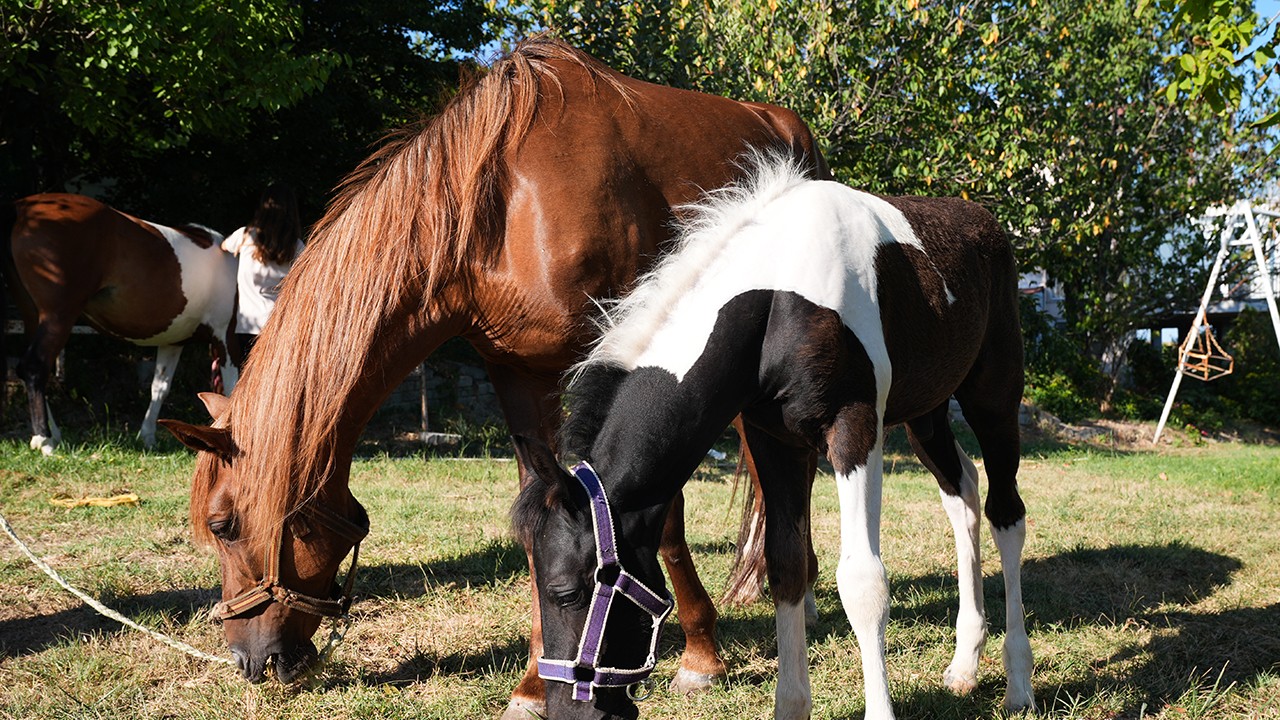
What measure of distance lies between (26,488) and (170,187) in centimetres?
505

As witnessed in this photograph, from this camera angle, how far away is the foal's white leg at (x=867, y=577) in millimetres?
2336

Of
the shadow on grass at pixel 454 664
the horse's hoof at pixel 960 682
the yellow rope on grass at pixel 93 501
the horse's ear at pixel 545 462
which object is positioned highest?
the horse's ear at pixel 545 462

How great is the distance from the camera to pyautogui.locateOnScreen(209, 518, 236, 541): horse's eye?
2.79m

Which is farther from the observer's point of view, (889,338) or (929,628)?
(929,628)

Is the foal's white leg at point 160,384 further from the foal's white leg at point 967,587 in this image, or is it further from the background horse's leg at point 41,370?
the foal's white leg at point 967,587

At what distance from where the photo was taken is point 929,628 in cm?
376

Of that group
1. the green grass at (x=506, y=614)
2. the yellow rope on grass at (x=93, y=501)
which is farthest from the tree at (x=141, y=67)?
the yellow rope on grass at (x=93, y=501)

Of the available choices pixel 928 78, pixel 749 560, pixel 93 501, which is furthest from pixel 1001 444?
pixel 928 78

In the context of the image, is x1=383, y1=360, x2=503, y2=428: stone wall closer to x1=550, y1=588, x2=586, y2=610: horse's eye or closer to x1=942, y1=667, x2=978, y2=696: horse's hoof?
x1=942, y1=667, x2=978, y2=696: horse's hoof

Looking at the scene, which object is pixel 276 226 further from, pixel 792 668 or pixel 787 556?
pixel 792 668

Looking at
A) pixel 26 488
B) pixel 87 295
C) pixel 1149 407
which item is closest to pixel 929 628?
pixel 26 488

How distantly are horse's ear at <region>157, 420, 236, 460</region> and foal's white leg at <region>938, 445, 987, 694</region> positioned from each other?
8.56 feet

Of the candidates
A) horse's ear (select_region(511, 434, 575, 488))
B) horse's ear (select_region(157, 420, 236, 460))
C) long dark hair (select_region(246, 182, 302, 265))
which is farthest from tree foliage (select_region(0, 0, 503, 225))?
horse's ear (select_region(511, 434, 575, 488))

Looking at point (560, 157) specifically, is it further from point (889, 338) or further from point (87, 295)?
point (87, 295)
